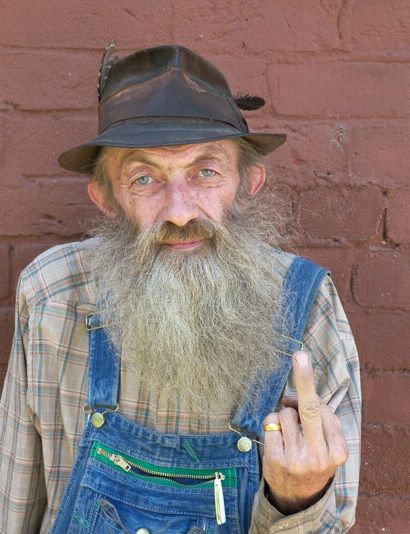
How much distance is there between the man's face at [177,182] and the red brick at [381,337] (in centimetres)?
60

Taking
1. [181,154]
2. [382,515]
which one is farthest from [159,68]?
[382,515]

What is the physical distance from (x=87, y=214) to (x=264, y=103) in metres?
0.63

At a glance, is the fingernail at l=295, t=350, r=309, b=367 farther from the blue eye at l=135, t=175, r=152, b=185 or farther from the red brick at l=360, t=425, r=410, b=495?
the red brick at l=360, t=425, r=410, b=495

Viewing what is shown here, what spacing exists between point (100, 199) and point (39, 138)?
0.31 meters

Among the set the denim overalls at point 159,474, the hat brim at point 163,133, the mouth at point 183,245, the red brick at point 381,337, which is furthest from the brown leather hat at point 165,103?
the red brick at point 381,337

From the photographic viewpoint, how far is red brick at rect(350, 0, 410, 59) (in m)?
2.25

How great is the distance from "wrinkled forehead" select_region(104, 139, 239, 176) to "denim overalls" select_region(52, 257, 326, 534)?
0.52 metres

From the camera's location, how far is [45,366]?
1994mm

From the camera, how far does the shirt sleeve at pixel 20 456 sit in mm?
2002

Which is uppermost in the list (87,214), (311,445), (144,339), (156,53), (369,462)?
(156,53)

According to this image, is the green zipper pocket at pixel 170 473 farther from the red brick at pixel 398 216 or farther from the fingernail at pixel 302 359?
the red brick at pixel 398 216

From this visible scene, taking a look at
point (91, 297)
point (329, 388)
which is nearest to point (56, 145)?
point (91, 297)

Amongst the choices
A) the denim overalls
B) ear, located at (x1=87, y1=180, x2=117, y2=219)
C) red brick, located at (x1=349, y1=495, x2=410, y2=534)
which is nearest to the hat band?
ear, located at (x1=87, y1=180, x2=117, y2=219)

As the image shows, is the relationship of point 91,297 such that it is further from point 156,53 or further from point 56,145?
point 156,53
